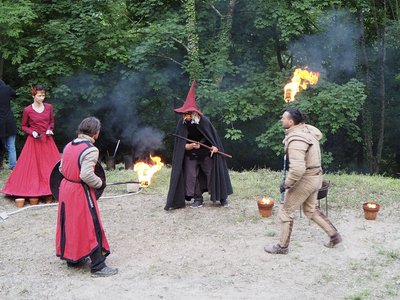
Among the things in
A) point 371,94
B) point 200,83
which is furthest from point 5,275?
point 371,94

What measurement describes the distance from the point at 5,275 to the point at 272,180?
6090 mm

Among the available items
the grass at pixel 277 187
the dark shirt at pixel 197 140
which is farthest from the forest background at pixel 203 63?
the dark shirt at pixel 197 140

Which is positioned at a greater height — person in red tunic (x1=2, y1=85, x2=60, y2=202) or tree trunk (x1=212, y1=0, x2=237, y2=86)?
tree trunk (x1=212, y1=0, x2=237, y2=86)

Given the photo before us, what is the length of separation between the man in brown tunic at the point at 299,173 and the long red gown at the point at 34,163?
4425 millimetres

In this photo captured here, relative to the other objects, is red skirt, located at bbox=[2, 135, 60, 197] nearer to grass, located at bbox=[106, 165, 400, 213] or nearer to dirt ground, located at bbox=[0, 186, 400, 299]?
dirt ground, located at bbox=[0, 186, 400, 299]

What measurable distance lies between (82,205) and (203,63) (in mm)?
11446

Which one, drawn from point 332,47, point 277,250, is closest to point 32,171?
point 277,250

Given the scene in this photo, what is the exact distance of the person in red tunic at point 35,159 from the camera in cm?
845

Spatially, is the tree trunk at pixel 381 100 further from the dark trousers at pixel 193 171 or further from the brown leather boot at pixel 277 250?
the brown leather boot at pixel 277 250

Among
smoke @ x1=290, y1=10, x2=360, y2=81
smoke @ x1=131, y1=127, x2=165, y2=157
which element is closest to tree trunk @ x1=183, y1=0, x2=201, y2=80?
smoke @ x1=131, y1=127, x2=165, y2=157

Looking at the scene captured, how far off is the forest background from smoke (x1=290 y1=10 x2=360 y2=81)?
0.05 m

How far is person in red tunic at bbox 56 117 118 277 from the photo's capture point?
5129mm

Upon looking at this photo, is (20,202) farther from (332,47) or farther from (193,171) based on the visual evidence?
(332,47)

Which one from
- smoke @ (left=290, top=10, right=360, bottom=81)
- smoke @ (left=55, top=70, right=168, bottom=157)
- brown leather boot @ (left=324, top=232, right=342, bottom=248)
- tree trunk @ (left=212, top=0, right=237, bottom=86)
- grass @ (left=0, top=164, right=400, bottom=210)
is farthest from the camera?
smoke @ (left=290, top=10, right=360, bottom=81)
